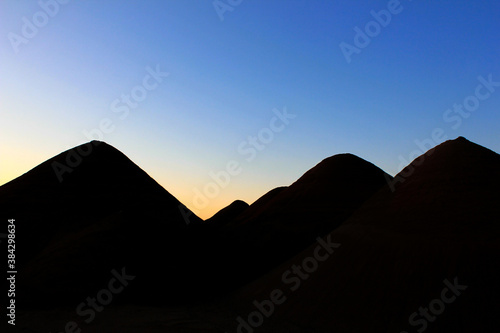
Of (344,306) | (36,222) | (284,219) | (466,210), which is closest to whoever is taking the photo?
(344,306)

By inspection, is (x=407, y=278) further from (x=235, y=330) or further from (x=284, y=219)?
(x=284, y=219)

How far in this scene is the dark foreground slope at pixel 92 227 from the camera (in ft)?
42.8

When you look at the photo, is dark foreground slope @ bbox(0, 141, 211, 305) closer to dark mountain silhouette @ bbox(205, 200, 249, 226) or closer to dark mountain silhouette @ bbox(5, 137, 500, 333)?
dark mountain silhouette @ bbox(5, 137, 500, 333)

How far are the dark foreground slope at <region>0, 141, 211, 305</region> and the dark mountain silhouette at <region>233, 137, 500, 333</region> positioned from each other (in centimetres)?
394

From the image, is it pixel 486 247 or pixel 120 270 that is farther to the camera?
pixel 120 270

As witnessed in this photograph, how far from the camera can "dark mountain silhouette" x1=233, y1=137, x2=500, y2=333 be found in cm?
962

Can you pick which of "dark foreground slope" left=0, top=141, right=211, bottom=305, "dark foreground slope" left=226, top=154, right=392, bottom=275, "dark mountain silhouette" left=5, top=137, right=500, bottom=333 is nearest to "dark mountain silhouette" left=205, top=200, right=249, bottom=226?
"dark foreground slope" left=226, top=154, right=392, bottom=275

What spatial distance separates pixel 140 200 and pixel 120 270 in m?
7.55

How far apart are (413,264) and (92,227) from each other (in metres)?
12.8

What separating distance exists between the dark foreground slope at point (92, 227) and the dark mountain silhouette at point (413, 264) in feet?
12.9

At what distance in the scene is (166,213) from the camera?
20312 mm

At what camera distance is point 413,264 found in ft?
36.6

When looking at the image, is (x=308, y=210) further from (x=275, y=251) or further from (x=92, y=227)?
(x=92, y=227)

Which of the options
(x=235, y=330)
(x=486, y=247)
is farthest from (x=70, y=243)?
(x=486, y=247)
